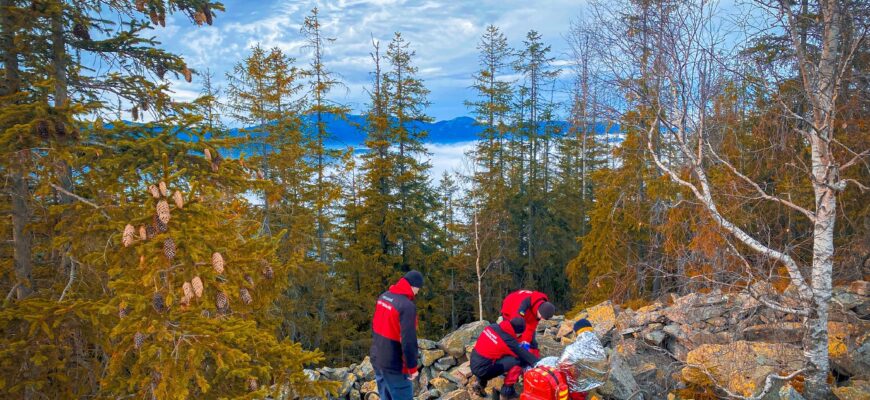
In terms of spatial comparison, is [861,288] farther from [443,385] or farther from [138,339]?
[138,339]

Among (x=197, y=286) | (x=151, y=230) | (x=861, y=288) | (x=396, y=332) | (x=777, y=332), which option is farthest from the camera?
(x=861, y=288)

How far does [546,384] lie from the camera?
5.75 metres

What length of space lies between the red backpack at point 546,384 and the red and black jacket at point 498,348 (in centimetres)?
98

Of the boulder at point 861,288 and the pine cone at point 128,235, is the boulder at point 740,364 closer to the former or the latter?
the boulder at point 861,288

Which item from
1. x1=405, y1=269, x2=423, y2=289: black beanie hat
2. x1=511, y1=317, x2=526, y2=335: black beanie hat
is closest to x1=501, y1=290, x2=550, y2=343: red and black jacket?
x1=511, y1=317, x2=526, y2=335: black beanie hat

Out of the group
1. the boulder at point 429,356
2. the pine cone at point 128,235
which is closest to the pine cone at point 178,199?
the pine cone at point 128,235

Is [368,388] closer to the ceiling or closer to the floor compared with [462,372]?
closer to the floor

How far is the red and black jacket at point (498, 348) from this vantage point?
22.7 feet

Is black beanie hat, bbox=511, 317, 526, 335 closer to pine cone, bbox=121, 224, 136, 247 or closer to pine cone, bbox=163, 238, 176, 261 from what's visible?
pine cone, bbox=163, 238, 176, 261

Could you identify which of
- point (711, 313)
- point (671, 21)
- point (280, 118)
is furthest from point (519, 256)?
point (671, 21)

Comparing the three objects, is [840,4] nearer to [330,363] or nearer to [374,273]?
[374,273]

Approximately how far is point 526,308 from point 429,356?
109 inches

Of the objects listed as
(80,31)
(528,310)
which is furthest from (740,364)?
(80,31)

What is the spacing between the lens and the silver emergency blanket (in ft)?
19.4
